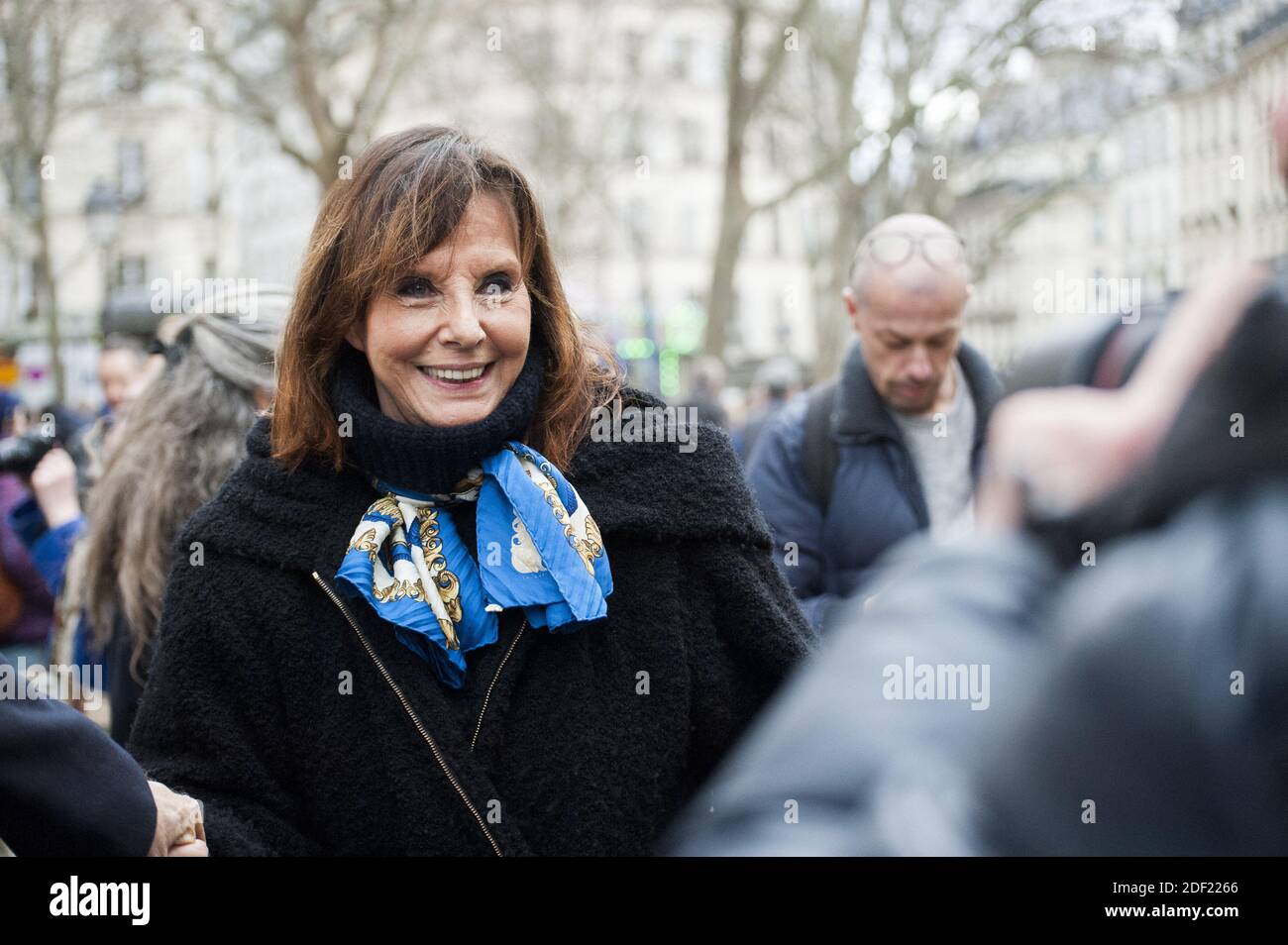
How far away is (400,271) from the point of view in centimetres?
255

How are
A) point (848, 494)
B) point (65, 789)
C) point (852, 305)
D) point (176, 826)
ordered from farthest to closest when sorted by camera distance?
point (852, 305)
point (848, 494)
point (176, 826)
point (65, 789)

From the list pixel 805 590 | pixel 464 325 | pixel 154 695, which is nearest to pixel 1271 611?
pixel 464 325

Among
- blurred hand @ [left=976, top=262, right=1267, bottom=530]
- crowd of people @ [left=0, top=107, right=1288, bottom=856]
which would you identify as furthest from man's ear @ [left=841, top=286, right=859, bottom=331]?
blurred hand @ [left=976, top=262, right=1267, bottom=530]

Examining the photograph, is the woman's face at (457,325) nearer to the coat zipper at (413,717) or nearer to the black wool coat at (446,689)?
the black wool coat at (446,689)

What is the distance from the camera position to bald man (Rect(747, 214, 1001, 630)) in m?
3.70

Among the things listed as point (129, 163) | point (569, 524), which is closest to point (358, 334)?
point (569, 524)

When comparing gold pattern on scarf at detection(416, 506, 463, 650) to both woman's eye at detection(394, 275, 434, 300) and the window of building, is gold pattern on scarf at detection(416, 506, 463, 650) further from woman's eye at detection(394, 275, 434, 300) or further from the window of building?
the window of building

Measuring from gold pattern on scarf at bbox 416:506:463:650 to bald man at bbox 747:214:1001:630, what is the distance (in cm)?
133

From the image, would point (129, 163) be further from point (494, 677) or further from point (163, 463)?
point (494, 677)

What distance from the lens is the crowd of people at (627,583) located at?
709mm

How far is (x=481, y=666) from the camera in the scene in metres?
2.47

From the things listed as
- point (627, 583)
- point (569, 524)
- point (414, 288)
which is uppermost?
point (414, 288)

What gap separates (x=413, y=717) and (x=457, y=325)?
68 centimetres
